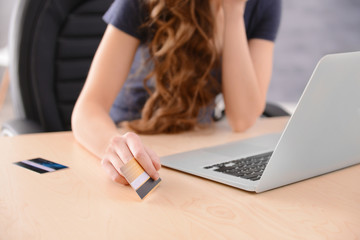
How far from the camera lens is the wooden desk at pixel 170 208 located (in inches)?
18.4

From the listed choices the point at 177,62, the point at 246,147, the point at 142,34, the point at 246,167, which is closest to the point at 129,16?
the point at 142,34

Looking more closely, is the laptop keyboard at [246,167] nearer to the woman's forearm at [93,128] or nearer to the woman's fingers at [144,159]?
the woman's fingers at [144,159]

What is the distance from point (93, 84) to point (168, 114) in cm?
21

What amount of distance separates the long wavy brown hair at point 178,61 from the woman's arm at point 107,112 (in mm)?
84

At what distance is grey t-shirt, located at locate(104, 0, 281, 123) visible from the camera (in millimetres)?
1089

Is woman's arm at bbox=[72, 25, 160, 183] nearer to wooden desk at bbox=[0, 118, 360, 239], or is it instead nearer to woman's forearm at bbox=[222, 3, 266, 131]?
wooden desk at bbox=[0, 118, 360, 239]

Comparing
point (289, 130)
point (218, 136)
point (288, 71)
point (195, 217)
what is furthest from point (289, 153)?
point (288, 71)

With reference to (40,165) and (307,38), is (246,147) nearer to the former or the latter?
(40,165)

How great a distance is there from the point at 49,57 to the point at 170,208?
863 millimetres

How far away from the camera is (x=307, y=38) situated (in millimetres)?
3195

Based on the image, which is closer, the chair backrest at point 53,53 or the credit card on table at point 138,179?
the credit card on table at point 138,179

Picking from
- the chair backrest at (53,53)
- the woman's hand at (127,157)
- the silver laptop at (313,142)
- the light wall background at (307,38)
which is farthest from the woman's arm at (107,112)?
the light wall background at (307,38)

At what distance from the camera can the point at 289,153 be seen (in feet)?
1.81

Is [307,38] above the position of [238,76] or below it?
below
